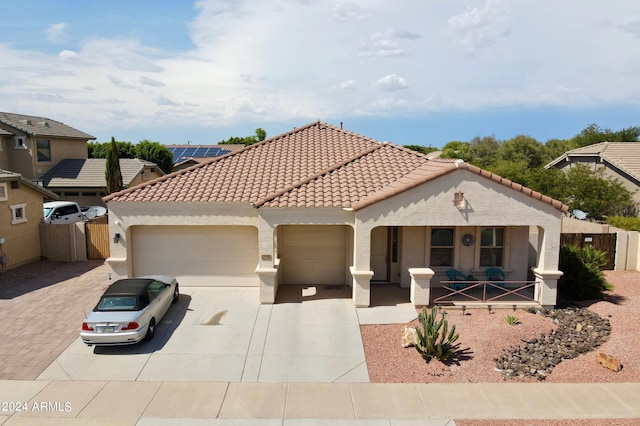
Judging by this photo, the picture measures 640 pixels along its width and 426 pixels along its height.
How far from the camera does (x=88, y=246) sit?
2091 centimetres

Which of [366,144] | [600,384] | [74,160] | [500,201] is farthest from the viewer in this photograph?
[74,160]

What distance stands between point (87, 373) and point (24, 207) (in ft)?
42.0

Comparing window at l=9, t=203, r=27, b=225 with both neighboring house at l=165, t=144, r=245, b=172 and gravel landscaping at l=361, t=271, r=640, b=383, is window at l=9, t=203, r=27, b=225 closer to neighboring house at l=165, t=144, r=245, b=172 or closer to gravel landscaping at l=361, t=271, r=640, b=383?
gravel landscaping at l=361, t=271, r=640, b=383

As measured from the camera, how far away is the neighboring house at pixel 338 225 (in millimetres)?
13758

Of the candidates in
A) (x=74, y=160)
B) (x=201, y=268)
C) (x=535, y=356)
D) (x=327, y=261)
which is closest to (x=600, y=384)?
(x=535, y=356)

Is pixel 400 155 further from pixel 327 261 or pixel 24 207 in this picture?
pixel 24 207

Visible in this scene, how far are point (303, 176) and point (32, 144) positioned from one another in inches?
904

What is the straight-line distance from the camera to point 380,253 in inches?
635

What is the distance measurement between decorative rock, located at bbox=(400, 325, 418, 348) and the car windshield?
260 inches

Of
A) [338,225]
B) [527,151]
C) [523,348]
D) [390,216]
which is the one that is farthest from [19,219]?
[527,151]

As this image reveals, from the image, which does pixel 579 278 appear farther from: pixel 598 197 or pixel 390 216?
pixel 598 197

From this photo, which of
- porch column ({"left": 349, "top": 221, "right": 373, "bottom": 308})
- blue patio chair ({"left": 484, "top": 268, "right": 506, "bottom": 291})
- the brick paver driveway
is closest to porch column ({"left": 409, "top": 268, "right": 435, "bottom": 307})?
porch column ({"left": 349, "top": 221, "right": 373, "bottom": 308})

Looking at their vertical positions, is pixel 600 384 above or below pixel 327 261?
below

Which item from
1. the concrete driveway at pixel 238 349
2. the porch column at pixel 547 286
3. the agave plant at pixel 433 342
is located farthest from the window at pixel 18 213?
the porch column at pixel 547 286
